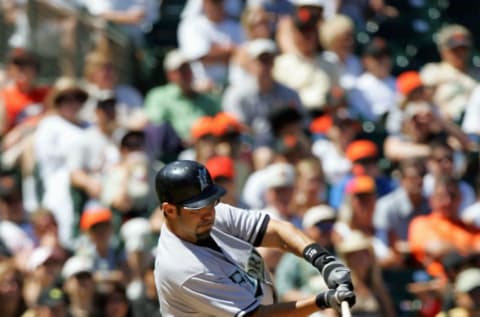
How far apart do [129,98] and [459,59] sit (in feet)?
9.46

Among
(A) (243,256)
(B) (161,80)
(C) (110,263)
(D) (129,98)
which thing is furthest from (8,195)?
(A) (243,256)

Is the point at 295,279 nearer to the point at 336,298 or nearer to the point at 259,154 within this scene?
the point at 259,154

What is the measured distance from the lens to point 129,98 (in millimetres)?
12359

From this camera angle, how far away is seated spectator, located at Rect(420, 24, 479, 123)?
1254 centimetres

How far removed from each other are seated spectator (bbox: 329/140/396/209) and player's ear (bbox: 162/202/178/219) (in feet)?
13.0

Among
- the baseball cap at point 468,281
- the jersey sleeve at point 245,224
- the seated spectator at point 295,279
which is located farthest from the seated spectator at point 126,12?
the jersey sleeve at point 245,224

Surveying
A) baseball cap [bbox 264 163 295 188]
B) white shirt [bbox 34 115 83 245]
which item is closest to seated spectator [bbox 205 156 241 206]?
baseball cap [bbox 264 163 295 188]

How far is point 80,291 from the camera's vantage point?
9.91 m

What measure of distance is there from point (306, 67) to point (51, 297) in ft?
12.0

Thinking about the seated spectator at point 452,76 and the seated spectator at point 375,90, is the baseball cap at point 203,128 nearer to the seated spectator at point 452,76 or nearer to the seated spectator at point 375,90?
the seated spectator at point 375,90

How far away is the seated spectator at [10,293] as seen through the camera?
996cm

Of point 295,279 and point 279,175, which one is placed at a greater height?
point 279,175

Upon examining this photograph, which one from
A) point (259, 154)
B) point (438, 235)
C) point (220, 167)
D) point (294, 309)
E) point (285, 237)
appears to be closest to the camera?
point (294, 309)

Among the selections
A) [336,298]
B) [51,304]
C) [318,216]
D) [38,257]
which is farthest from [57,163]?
[336,298]
